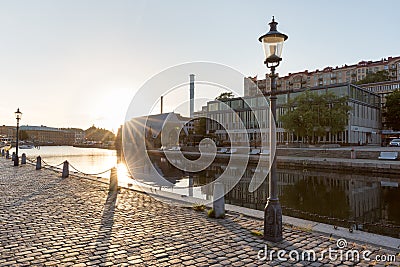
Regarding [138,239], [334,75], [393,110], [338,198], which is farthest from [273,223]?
[334,75]

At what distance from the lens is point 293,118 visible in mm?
37188

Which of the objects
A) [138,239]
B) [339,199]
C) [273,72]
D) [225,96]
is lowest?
[339,199]

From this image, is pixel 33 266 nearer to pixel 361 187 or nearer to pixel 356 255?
pixel 356 255

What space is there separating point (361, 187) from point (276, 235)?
1236 cm

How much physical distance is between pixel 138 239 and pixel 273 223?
8.39 ft

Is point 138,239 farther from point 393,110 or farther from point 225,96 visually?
point 393,110

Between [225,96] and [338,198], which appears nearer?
[338,198]
